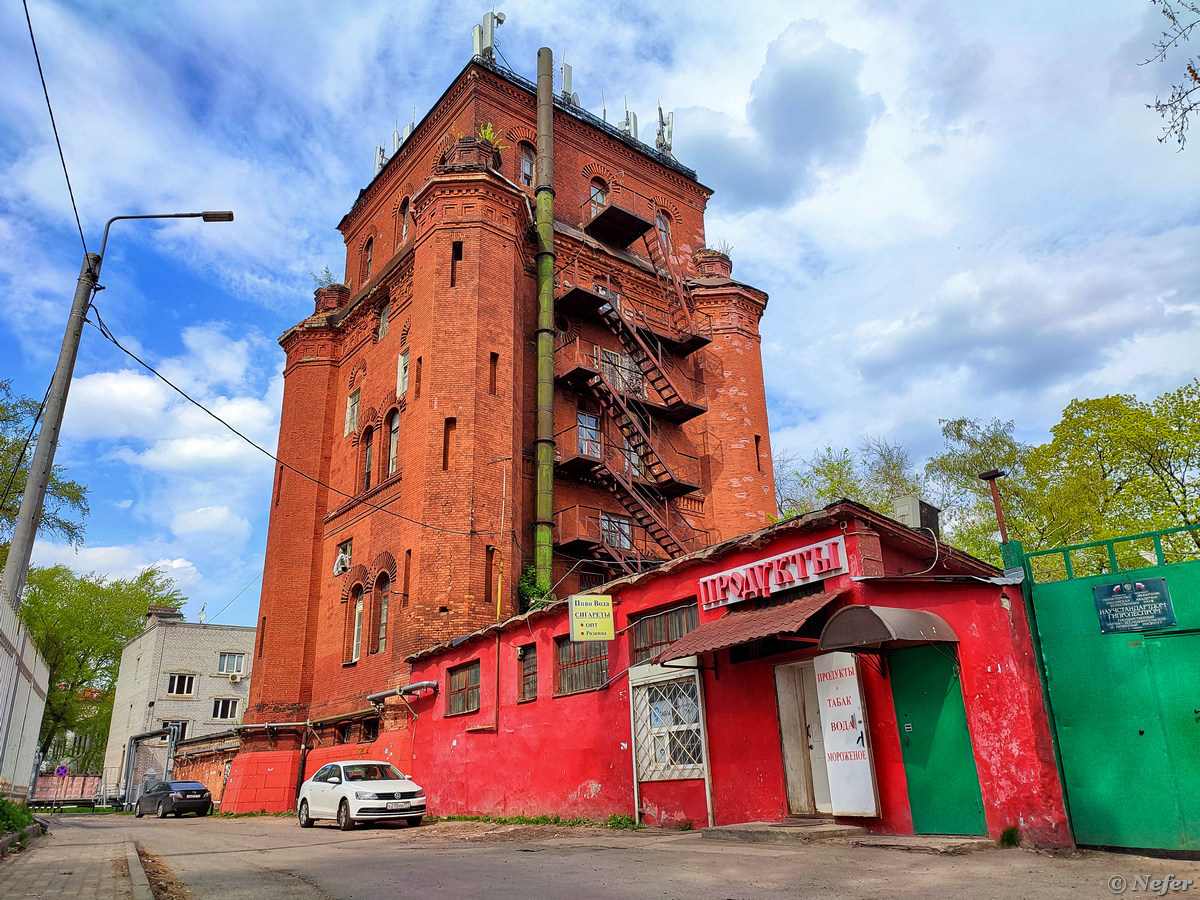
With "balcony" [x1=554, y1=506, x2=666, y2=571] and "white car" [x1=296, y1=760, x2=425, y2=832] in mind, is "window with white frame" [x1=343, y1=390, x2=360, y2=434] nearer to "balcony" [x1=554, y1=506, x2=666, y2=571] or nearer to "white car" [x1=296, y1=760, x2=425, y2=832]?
"balcony" [x1=554, y1=506, x2=666, y2=571]

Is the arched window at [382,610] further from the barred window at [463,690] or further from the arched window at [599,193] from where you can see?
the arched window at [599,193]

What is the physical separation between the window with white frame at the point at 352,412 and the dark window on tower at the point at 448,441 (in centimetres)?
665

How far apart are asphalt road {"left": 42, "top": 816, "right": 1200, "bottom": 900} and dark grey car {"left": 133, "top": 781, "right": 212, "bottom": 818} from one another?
56.8 feet

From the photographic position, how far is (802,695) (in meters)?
11.9

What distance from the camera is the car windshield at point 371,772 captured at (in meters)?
16.8

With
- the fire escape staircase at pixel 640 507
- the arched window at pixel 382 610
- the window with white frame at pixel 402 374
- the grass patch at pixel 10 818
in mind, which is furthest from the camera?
the window with white frame at pixel 402 374

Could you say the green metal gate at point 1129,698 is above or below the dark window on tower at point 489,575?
below

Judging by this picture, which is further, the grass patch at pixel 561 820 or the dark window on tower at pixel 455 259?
the dark window on tower at pixel 455 259

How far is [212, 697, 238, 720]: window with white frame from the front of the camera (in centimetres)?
4697

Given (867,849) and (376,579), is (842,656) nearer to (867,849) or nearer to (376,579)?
(867,849)

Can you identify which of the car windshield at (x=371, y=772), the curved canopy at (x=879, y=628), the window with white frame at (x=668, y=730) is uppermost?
the curved canopy at (x=879, y=628)

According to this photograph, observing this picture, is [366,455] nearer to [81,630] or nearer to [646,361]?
[646,361]

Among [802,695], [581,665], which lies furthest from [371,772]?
[802,695]

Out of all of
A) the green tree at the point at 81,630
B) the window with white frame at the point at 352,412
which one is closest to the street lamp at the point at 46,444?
the window with white frame at the point at 352,412
